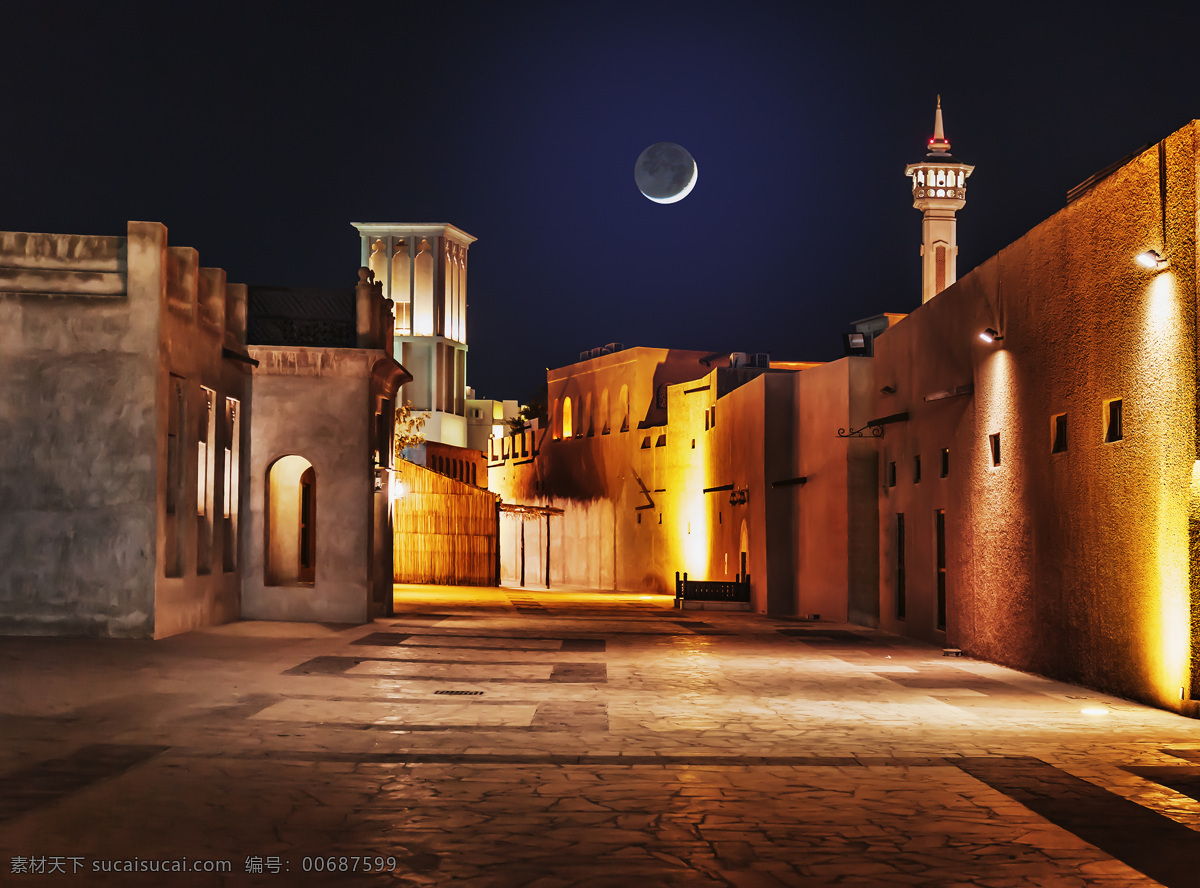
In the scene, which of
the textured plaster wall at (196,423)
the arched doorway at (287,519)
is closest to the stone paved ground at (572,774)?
the textured plaster wall at (196,423)

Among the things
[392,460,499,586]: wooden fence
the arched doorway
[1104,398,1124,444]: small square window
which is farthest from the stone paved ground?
[392,460,499,586]: wooden fence

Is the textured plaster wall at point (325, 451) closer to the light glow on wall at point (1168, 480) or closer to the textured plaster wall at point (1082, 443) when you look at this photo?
the textured plaster wall at point (1082, 443)

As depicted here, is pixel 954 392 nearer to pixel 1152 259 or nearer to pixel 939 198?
pixel 1152 259

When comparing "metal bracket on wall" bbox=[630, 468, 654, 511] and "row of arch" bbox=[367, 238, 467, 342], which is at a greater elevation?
"row of arch" bbox=[367, 238, 467, 342]

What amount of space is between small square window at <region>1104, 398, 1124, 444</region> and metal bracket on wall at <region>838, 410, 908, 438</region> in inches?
334

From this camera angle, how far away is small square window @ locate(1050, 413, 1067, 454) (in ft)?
45.5

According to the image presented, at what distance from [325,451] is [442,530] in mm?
16835

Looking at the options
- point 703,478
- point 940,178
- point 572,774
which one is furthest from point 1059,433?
point 940,178

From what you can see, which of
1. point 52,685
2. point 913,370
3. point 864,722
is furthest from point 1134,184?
point 52,685

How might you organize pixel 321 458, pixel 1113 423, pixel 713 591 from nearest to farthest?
pixel 1113 423 → pixel 321 458 → pixel 713 591

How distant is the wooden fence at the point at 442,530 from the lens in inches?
1441

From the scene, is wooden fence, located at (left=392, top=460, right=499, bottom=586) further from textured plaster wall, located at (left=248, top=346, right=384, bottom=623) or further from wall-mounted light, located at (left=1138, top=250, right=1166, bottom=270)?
wall-mounted light, located at (left=1138, top=250, right=1166, bottom=270)

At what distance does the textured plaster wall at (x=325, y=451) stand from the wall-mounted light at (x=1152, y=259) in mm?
13103

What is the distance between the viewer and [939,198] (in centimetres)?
5869
